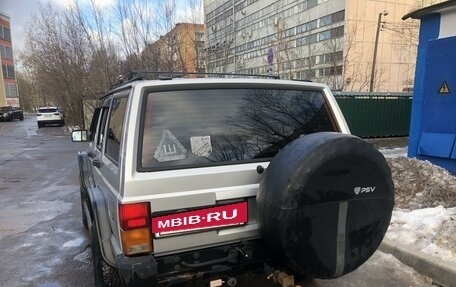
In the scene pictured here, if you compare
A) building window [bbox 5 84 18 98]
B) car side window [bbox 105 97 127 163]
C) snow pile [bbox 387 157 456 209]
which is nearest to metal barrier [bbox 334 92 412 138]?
snow pile [bbox 387 157 456 209]

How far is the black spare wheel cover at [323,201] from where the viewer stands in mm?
2322

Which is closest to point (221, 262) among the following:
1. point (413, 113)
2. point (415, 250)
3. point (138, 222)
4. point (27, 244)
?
point (138, 222)

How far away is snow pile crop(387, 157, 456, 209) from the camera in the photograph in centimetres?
560

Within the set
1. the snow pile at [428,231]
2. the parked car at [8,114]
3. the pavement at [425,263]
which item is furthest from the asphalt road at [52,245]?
the parked car at [8,114]

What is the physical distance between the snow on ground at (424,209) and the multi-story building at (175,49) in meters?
11.9

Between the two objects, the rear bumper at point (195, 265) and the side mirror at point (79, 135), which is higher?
the side mirror at point (79, 135)

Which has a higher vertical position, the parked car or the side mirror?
the side mirror

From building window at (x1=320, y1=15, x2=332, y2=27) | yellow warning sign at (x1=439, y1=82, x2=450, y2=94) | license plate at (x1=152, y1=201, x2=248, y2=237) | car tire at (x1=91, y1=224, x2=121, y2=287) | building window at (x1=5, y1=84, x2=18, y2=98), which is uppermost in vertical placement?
building window at (x1=320, y1=15, x2=332, y2=27)

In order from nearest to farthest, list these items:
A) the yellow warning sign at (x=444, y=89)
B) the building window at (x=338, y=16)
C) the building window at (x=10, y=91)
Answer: the yellow warning sign at (x=444, y=89) → the building window at (x=338, y=16) → the building window at (x=10, y=91)

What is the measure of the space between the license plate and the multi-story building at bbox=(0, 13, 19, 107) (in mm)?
64976

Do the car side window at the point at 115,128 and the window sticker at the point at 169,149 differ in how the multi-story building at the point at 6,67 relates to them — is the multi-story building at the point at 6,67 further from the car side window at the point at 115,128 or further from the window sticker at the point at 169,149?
the window sticker at the point at 169,149

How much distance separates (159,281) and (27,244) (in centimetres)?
359

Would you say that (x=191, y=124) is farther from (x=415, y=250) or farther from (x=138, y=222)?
(x=415, y=250)

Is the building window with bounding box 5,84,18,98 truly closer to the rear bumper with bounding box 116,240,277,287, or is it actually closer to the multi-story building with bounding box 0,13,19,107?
the multi-story building with bounding box 0,13,19,107
